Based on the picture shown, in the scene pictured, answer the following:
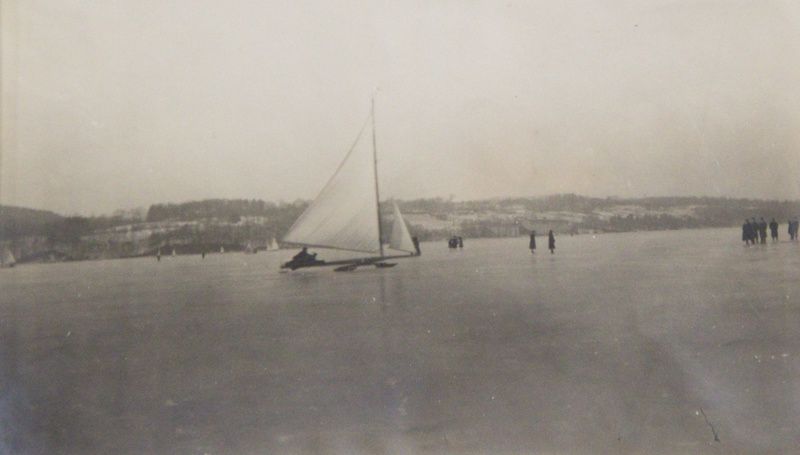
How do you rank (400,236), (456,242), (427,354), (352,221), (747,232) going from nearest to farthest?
(427,354), (747,232), (456,242), (400,236), (352,221)

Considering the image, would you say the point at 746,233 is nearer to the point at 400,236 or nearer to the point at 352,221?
the point at 400,236

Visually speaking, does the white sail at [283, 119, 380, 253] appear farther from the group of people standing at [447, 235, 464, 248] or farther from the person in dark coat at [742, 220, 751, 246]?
the person in dark coat at [742, 220, 751, 246]

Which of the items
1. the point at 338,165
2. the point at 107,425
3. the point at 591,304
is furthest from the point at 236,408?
the point at 591,304

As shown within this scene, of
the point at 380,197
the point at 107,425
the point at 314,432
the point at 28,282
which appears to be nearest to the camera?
the point at 314,432

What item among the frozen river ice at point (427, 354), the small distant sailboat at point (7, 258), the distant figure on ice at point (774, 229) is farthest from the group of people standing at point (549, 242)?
the small distant sailboat at point (7, 258)

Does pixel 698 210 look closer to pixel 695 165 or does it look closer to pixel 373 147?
pixel 695 165

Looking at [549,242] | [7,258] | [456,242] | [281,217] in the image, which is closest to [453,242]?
[456,242]
